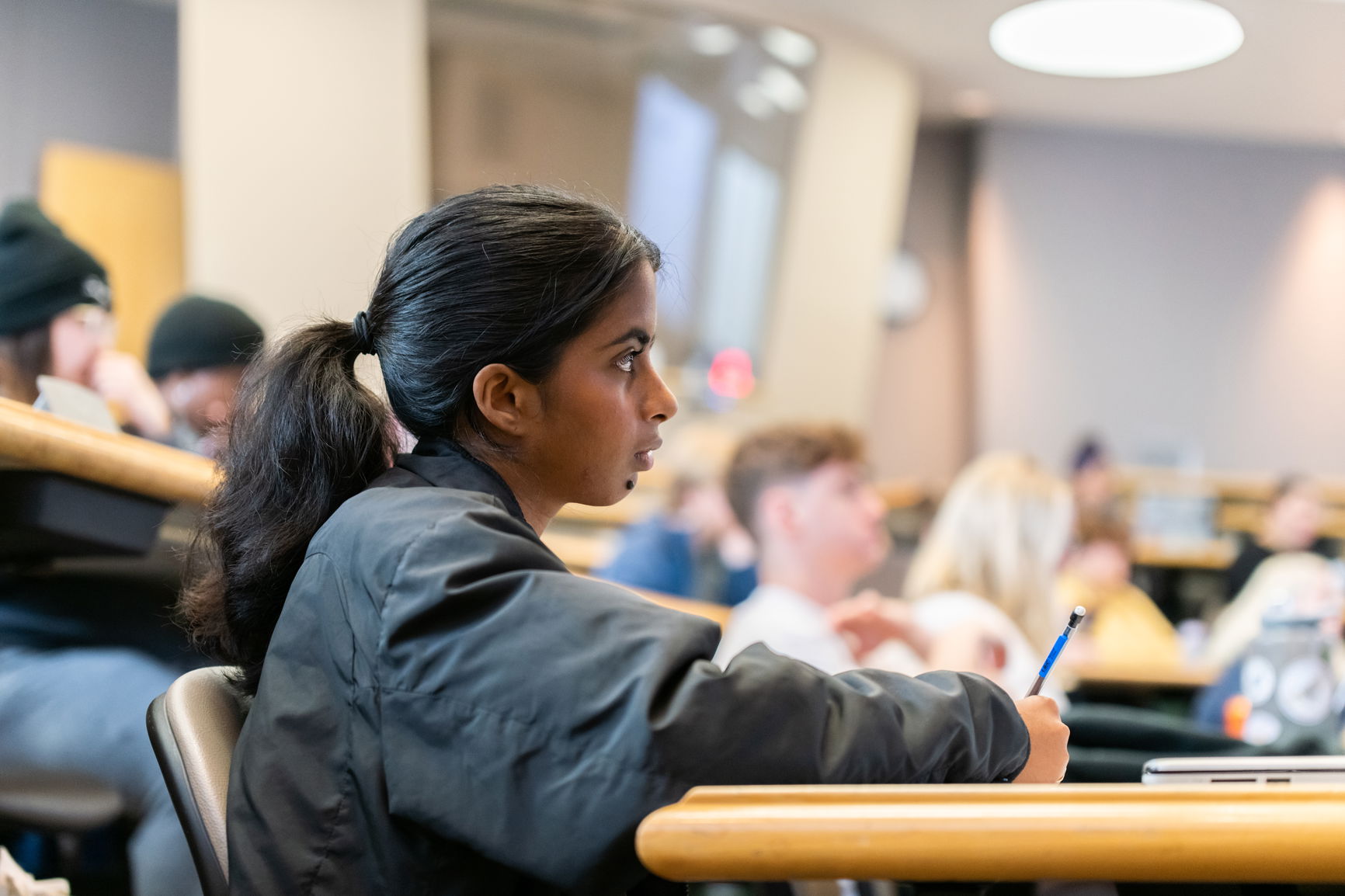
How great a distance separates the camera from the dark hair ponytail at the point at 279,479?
112 centimetres

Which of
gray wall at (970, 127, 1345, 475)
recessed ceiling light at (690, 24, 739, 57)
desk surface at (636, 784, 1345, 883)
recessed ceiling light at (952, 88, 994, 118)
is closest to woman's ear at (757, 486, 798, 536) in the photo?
desk surface at (636, 784, 1345, 883)

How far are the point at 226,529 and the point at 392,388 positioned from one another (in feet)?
0.67

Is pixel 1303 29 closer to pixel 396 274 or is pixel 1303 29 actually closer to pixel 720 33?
pixel 720 33

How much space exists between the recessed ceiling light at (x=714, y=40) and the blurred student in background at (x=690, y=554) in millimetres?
3261

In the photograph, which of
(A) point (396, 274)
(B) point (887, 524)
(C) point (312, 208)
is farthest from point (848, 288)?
(A) point (396, 274)

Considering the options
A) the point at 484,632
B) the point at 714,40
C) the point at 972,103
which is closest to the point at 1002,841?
the point at 484,632

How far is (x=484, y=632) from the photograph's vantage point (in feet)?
2.86

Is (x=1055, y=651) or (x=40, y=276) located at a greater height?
(x=40, y=276)

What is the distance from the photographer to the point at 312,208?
5797 mm

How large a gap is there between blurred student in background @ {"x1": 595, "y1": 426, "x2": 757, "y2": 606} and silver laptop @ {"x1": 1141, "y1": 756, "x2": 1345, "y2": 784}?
3211 millimetres

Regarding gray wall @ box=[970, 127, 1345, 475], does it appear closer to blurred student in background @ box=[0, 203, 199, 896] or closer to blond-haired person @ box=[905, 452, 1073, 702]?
blond-haired person @ box=[905, 452, 1073, 702]

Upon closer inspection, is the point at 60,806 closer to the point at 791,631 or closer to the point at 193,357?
the point at 791,631

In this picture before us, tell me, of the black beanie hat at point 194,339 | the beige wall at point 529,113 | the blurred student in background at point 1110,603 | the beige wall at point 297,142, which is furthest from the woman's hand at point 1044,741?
the beige wall at point 529,113

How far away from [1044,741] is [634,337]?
512 millimetres
